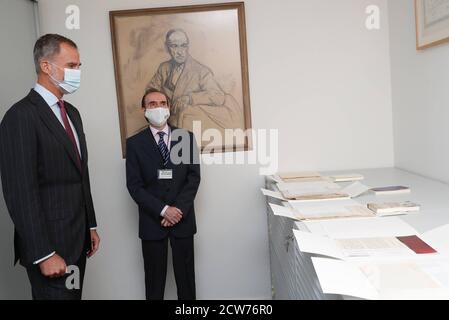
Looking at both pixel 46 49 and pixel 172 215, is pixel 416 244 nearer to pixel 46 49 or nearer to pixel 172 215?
pixel 172 215

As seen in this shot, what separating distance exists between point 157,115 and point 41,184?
91 cm

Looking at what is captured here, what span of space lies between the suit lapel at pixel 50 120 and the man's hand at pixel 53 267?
0.43 meters

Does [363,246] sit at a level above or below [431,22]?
below

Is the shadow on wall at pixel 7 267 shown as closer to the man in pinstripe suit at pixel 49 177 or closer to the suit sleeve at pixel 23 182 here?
the man in pinstripe suit at pixel 49 177

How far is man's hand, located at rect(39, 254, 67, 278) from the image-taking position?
1603mm

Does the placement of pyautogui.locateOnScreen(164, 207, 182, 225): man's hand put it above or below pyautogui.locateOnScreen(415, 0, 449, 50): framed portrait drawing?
below

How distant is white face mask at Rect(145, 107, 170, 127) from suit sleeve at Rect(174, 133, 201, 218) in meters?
0.23

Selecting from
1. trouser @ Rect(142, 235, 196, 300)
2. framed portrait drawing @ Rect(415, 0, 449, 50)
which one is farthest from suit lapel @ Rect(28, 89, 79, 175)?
framed portrait drawing @ Rect(415, 0, 449, 50)

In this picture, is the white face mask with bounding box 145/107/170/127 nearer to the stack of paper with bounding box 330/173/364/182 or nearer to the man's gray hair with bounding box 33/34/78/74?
the man's gray hair with bounding box 33/34/78/74

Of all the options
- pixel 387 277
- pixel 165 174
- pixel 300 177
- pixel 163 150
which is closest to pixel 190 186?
pixel 165 174

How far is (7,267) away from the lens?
216cm

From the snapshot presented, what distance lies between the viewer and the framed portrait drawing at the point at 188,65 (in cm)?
267

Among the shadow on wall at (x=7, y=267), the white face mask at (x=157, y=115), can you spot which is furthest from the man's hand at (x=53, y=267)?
the white face mask at (x=157, y=115)
